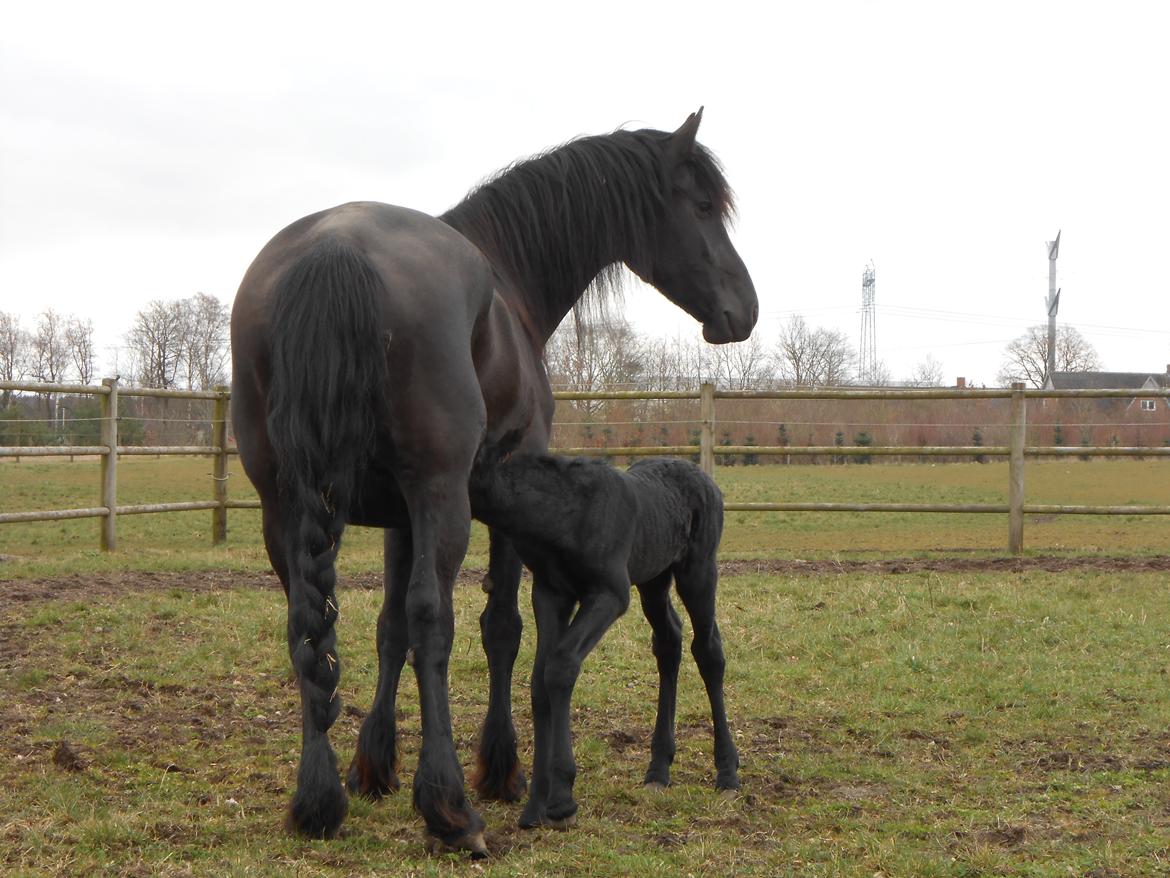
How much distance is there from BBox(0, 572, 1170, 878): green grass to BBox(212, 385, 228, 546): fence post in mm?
4075

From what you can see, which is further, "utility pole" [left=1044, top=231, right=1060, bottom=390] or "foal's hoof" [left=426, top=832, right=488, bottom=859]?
"utility pole" [left=1044, top=231, right=1060, bottom=390]

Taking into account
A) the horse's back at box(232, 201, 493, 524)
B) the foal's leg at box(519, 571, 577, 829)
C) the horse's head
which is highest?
the horse's head

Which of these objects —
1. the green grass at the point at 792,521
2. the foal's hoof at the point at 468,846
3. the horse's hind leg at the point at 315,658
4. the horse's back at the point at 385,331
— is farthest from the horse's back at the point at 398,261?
the green grass at the point at 792,521

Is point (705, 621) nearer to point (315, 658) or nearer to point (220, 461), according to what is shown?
point (315, 658)

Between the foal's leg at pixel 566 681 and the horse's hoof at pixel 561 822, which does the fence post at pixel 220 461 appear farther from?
the horse's hoof at pixel 561 822

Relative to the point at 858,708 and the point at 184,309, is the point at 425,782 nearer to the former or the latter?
the point at 858,708

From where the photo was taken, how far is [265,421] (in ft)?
11.8

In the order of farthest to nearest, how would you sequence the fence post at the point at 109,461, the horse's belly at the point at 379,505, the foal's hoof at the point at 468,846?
the fence post at the point at 109,461
the horse's belly at the point at 379,505
the foal's hoof at the point at 468,846

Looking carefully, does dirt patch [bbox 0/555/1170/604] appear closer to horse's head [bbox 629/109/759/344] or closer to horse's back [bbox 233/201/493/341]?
horse's head [bbox 629/109/759/344]

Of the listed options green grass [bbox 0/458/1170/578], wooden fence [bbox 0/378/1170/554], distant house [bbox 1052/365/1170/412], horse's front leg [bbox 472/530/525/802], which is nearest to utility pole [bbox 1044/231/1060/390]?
distant house [bbox 1052/365/1170/412]

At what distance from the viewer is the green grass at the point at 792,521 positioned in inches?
448

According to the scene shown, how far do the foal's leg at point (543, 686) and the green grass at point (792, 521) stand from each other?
6514 mm

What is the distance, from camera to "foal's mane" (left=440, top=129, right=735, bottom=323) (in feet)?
15.5

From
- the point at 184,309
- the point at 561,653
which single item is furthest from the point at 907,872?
the point at 184,309
